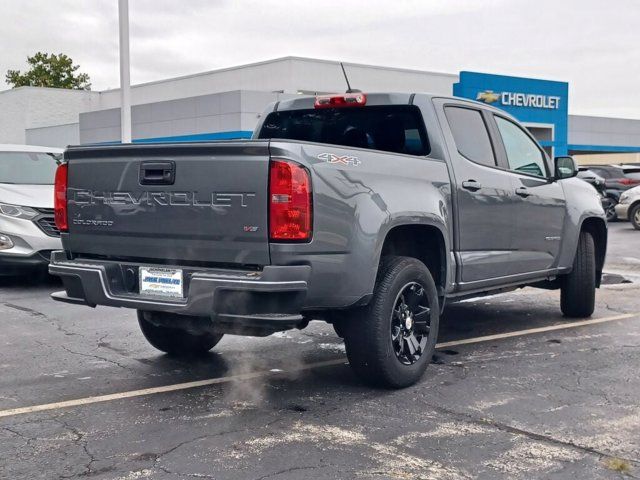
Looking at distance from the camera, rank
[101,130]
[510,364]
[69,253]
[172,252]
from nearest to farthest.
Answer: [172,252] → [69,253] → [510,364] → [101,130]

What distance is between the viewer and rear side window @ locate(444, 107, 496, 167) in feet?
21.3

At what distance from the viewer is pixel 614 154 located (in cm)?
5338

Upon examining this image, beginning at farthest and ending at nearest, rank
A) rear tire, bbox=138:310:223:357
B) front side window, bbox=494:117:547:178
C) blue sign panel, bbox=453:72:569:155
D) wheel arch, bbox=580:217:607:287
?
blue sign panel, bbox=453:72:569:155
wheel arch, bbox=580:217:607:287
front side window, bbox=494:117:547:178
rear tire, bbox=138:310:223:357

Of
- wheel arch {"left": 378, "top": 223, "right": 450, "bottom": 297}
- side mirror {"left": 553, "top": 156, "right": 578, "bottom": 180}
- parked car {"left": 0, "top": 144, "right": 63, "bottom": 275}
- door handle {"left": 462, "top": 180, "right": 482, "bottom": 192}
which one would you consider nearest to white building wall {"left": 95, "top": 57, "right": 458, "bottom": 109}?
parked car {"left": 0, "top": 144, "right": 63, "bottom": 275}

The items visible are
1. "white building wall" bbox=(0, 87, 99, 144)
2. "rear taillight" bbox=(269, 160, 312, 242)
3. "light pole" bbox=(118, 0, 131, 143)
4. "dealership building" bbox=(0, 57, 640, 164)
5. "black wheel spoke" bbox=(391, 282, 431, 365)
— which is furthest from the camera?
"white building wall" bbox=(0, 87, 99, 144)

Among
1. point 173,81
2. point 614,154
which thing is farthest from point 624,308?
point 614,154

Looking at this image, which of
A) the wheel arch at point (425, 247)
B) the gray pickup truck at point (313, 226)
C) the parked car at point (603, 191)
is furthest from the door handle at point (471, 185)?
the parked car at point (603, 191)

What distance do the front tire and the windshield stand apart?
23.4ft

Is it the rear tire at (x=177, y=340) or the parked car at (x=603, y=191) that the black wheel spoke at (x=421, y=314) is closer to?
the rear tire at (x=177, y=340)

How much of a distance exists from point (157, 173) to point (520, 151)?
3.53m

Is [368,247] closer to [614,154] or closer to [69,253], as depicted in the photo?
[69,253]

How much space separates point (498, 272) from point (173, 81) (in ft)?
150

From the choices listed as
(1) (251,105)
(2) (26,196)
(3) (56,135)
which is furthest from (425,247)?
(3) (56,135)

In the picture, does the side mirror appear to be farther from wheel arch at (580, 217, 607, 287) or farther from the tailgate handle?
the tailgate handle
